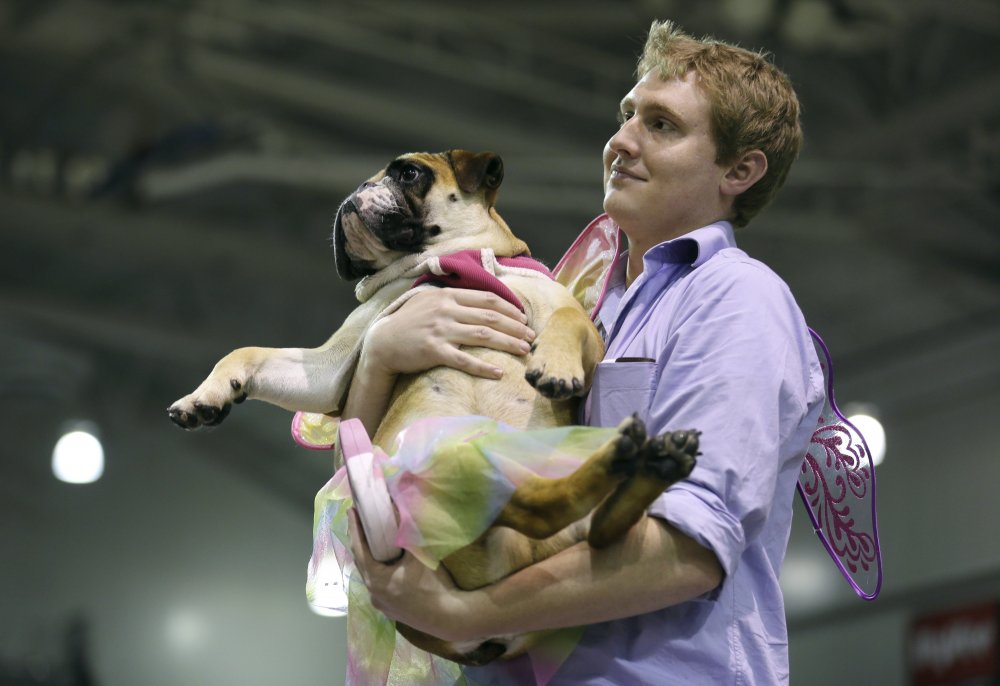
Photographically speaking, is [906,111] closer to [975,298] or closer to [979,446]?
[975,298]

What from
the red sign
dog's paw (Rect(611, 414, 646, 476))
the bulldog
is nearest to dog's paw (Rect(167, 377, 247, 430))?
the bulldog

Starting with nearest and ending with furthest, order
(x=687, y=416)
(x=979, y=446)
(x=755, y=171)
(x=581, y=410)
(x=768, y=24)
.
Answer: (x=687, y=416), (x=581, y=410), (x=755, y=171), (x=768, y=24), (x=979, y=446)

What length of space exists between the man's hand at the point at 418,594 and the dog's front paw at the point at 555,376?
255 millimetres

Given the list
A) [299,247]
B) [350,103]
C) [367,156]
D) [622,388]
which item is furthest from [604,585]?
[299,247]

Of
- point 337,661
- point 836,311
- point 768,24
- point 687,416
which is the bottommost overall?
point 337,661

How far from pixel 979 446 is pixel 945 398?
17.3 inches

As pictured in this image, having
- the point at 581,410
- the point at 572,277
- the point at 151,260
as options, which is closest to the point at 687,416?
the point at 581,410

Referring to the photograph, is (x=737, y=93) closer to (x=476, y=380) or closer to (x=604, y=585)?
(x=476, y=380)

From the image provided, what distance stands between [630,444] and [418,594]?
0.28 metres

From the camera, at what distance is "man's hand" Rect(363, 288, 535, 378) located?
65.4 inches

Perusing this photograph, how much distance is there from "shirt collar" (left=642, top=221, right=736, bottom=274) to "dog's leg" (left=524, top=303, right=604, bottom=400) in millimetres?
118

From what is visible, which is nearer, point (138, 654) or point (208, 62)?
point (208, 62)

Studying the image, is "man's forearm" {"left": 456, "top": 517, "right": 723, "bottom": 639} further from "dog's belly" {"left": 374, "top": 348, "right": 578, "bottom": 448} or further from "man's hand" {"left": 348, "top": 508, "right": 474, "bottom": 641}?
"dog's belly" {"left": 374, "top": 348, "right": 578, "bottom": 448}

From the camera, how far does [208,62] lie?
236 inches
